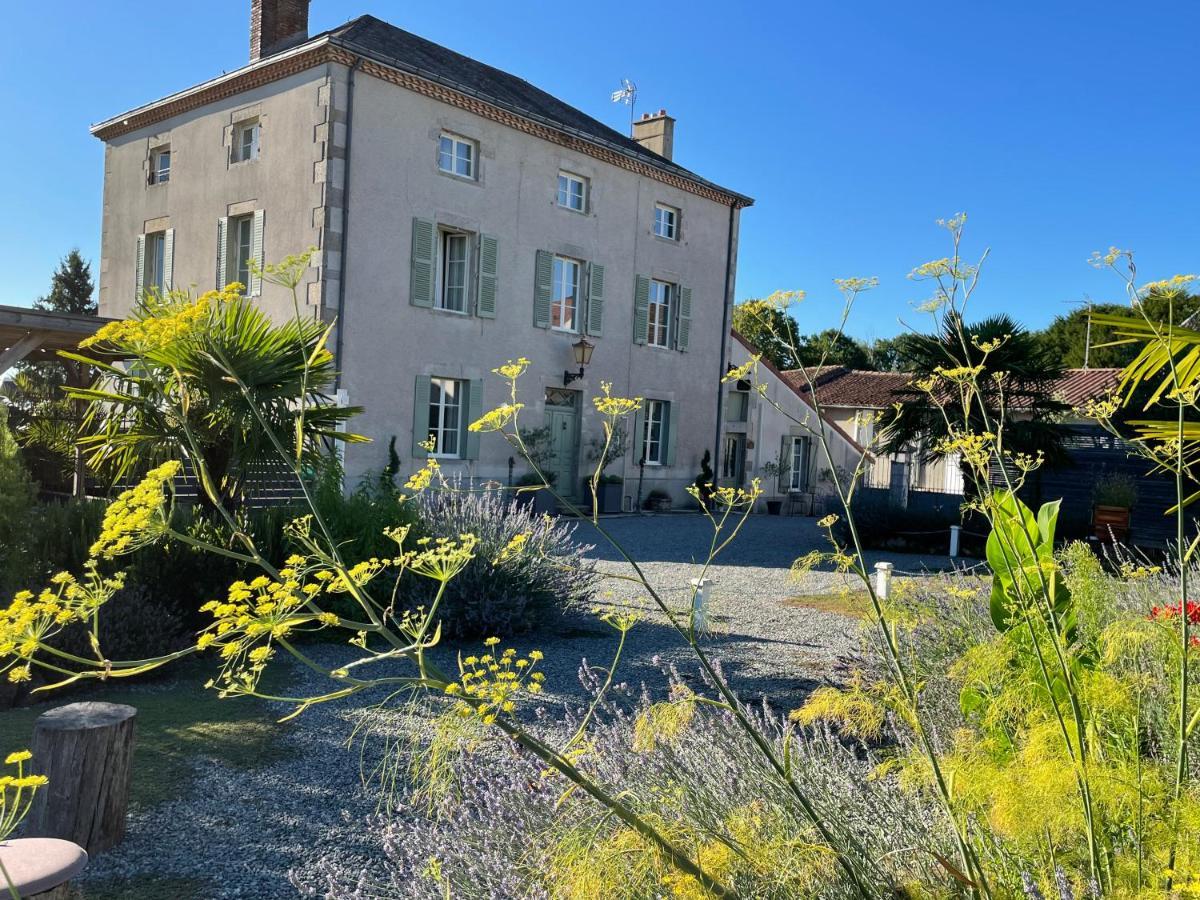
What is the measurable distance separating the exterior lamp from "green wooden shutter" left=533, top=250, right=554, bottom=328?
0.70 m

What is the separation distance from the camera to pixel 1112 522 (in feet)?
43.7

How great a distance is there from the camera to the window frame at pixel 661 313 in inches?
790

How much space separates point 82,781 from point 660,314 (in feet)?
58.2

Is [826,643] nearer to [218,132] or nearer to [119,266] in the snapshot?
[218,132]

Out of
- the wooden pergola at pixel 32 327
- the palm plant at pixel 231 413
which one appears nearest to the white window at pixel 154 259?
the wooden pergola at pixel 32 327

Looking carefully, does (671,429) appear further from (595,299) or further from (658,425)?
(595,299)

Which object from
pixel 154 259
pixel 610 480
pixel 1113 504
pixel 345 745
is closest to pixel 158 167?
pixel 154 259

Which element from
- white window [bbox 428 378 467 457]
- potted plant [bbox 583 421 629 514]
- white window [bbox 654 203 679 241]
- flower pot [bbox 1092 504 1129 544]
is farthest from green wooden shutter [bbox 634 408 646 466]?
flower pot [bbox 1092 504 1129 544]

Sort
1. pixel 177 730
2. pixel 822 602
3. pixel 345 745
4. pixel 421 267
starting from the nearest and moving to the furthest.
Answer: pixel 345 745 < pixel 177 730 < pixel 822 602 < pixel 421 267

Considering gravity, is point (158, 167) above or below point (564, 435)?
above

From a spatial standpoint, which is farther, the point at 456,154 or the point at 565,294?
the point at 565,294

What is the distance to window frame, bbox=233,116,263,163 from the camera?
1596cm

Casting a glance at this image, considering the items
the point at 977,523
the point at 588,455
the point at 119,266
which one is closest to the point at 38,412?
the point at 119,266

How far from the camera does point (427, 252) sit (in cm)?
1573
